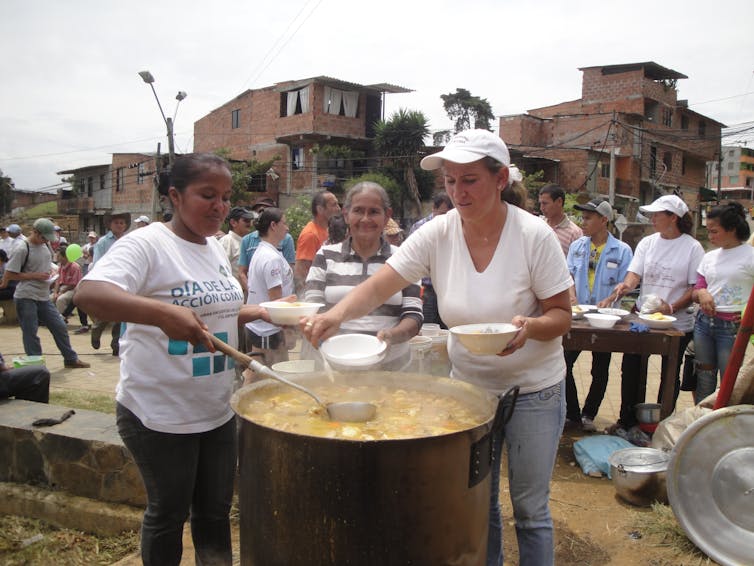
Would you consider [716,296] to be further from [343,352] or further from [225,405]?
[225,405]

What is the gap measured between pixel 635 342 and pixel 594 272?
110 centimetres

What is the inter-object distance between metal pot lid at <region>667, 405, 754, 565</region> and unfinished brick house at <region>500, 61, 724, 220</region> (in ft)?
87.1

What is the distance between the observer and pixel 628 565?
3.01m

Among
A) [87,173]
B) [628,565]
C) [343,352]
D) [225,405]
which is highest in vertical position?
[87,173]

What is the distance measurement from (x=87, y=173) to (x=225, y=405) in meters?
46.0

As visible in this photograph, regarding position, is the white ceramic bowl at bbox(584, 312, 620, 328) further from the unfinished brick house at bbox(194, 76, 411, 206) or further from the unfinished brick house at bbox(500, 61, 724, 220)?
the unfinished brick house at bbox(500, 61, 724, 220)

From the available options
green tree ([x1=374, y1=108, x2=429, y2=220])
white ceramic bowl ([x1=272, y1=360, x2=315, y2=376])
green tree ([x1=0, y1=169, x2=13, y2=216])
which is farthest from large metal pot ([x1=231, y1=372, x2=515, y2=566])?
green tree ([x1=0, y1=169, x2=13, y2=216])

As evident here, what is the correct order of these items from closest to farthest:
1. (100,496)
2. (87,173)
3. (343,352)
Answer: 1. (343,352)
2. (100,496)
3. (87,173)

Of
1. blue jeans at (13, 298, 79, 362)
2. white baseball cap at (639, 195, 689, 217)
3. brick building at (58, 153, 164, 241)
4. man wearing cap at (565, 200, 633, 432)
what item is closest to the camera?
white baseball cap at (639, 195, 689, 217)

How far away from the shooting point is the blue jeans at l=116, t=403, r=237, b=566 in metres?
2.04

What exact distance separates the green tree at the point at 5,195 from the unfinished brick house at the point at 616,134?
38.7m

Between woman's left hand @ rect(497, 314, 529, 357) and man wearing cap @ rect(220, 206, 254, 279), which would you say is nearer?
woman's left hand @ rect(497, 314, 529, 357)

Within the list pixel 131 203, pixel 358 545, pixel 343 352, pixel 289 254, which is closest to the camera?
pixel 358 545

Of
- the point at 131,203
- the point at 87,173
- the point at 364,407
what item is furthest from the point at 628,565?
the point at 87,173
